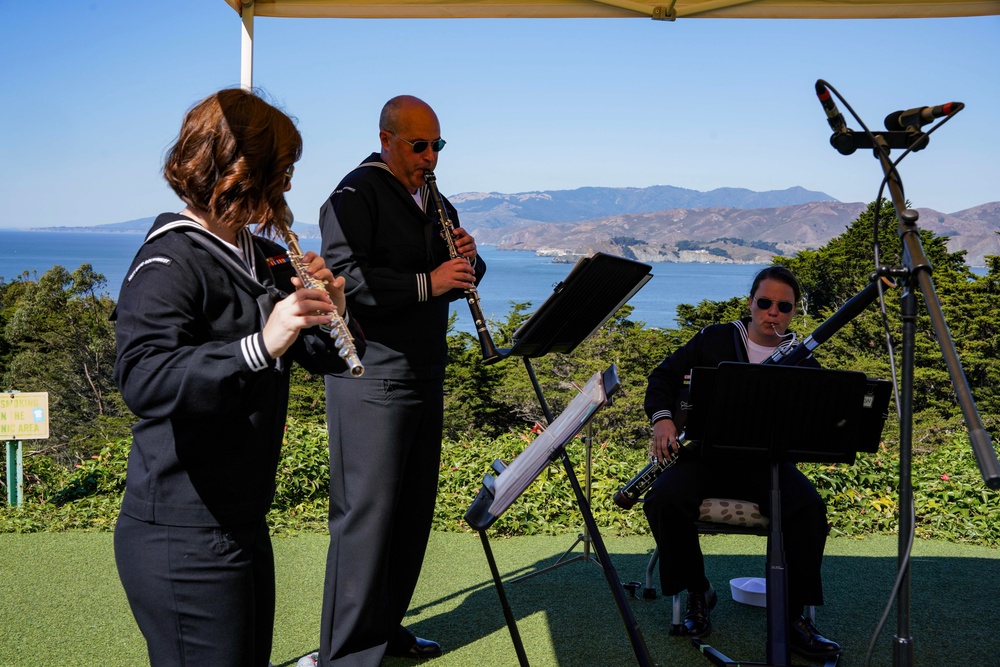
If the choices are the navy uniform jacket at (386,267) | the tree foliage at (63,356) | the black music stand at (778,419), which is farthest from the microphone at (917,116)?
the tree foliage at (63,356)

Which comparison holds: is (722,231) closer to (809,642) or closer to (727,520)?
(727,520)

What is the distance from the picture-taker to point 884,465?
5.59 m

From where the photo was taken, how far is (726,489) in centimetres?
371

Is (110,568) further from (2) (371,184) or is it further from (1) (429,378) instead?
(2) (371,184)

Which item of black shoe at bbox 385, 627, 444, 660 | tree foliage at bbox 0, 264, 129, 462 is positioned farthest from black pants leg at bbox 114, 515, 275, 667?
tree foliage at bbox 0, 264, 129, 462

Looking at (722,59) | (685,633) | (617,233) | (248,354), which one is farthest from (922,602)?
(722,59)

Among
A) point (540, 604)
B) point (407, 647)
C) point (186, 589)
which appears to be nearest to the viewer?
point (186, 589)

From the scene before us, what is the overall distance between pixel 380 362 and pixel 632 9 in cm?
224

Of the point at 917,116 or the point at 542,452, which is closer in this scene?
the point at 542,452

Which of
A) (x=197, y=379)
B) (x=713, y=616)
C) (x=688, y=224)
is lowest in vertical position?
(x=713, y=616)

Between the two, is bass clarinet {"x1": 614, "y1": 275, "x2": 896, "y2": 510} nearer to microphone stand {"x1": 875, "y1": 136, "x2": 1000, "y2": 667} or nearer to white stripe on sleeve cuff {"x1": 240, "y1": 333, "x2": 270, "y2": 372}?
microphone stand {"x1": 875, "y1": 136, "x2": 1000, "y2": 667}

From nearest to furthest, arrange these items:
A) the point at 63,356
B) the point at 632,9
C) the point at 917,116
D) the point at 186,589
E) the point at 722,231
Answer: the point at 186,589, the point at 917,116, the point at 632,9, the point at 63,356, the point at 722,231

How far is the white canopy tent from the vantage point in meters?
3.99

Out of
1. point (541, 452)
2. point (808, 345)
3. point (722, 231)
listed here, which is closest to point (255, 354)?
point (541, 452)
